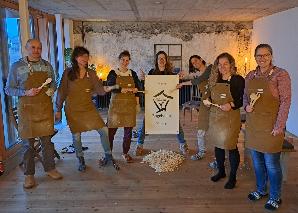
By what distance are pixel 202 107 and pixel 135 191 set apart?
1303mm

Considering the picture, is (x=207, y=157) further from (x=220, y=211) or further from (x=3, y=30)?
(x=3, y=30)

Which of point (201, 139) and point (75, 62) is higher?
point (75, 62)

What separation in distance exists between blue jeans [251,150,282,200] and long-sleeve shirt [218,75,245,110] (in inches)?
19.2

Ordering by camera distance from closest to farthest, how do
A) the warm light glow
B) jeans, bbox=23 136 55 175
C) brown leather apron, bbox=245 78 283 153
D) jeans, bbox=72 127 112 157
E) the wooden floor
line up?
brown leather apron, bbox=245 78 283 153 → the wooden floor → jeans, bbox=23 136 55 175 → jeans, bbox=72 127 112 157 → the warm light glow

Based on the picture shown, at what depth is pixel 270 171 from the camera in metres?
2.73

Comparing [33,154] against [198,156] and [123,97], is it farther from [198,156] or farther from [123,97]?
[198,156]

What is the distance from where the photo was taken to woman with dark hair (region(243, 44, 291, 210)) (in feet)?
8.41

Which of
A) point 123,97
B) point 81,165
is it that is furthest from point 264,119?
point 81,165

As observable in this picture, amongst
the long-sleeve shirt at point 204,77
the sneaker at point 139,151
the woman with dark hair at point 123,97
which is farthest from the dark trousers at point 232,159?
the sneaker at point 139,151

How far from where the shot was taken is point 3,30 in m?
4.25

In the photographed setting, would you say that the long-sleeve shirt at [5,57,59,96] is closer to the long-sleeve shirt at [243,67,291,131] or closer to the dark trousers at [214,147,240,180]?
the dark trousers at [214,147,240,180]

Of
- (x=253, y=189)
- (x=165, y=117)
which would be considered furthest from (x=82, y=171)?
(x=253, y=189)

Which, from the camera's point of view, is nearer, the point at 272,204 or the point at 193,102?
the point at 272,204

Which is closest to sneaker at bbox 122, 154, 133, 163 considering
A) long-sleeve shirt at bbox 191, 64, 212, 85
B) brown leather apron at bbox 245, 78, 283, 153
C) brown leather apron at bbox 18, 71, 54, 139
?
brown leather apron at bbox 18, 71, 54, 139
